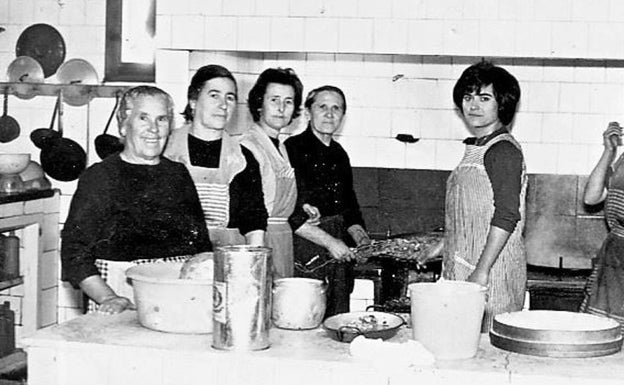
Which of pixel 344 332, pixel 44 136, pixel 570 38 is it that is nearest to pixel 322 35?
pixel 570 38

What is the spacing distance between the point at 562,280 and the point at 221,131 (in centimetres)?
192

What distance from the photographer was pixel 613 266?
4.24 m

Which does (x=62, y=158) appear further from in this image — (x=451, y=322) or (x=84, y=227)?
(x=451, y=322)

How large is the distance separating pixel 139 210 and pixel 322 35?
182 centimetres

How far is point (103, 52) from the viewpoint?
614cm

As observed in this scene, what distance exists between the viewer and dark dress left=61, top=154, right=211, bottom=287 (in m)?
3.47

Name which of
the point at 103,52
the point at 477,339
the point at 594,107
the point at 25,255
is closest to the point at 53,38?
the point at 103,52

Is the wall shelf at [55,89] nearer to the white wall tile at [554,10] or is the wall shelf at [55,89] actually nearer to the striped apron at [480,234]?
the white wall tile at [554,10]

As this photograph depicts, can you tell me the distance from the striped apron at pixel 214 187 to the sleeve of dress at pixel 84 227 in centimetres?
81

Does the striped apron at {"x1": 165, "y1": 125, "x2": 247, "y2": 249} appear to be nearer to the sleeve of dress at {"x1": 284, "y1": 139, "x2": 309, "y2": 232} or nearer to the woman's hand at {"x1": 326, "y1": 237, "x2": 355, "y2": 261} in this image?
the sleeve of dress at {"x1": 284, "y1": 139, "x2": 309, "y2": 232}

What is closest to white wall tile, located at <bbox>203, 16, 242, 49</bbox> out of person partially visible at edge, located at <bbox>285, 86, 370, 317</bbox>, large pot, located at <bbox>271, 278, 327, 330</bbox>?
person partially visible at edge, located at <bbox>285, 86, 370, 317</bbox>

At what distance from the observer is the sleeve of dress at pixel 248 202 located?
4305mm

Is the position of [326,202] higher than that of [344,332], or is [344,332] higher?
[326,202]

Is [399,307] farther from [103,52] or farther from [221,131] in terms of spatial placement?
[103,52]
